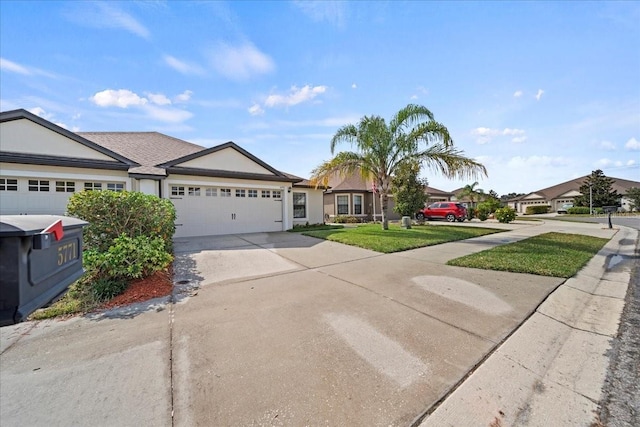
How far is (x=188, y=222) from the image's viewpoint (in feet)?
39.3

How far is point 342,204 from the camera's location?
2319cm

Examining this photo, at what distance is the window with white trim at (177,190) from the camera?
11705 mm

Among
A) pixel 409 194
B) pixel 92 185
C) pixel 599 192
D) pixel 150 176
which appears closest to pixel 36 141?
pixel 92 185

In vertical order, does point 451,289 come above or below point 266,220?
below

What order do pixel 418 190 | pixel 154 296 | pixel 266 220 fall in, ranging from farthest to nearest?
pixel 418 190 → pixel 266 220 → pixel 154 296

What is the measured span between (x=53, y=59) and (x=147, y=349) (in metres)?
9.15

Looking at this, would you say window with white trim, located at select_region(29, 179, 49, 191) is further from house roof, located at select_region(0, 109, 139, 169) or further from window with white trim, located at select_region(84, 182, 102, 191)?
window with white trim, located at select_region(84, 182, 102, 191)

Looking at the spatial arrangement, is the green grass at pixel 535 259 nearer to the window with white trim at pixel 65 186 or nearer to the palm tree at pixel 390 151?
the palm tree at pixel 390 151

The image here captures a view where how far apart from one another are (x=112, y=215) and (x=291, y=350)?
534 cm

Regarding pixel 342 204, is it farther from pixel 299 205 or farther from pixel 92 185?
pixel 92 185

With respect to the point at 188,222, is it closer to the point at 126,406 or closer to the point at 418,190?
the point at 126,406

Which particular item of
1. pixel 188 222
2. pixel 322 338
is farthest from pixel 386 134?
pixel 322 338

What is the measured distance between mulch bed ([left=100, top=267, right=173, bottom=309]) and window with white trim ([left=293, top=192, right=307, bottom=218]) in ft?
38.7

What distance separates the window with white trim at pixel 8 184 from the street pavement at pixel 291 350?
8.53 meters
